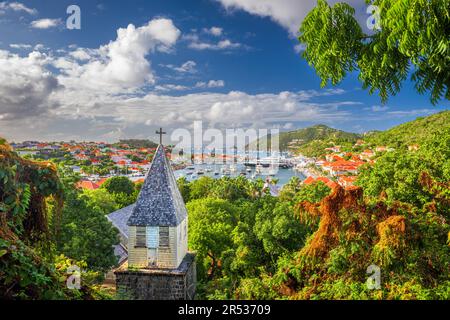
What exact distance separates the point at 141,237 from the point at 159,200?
57.7 inches

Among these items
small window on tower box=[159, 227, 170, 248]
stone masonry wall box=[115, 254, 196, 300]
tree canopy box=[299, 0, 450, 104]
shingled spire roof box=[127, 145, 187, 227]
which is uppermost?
tree canopy box=[299, 0, 450, 104]

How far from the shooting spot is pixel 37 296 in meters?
3.28

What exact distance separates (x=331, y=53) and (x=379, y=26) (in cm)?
54

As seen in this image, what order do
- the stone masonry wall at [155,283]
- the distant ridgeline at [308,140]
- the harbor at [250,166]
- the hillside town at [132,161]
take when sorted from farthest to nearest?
1. the distant ridgeline at [308,140]
2. the harbor at [250,166]
3. the hillside town at [132,161]
4. the stone masonry wall at [155,283]

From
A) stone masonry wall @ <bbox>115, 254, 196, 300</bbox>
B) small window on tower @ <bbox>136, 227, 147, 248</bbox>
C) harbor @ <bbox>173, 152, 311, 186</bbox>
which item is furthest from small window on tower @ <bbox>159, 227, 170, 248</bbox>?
harbor @ <bbox>173, 152, 311, 186</bbox>

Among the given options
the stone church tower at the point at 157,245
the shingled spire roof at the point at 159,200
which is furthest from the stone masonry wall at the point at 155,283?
the shingled spire roof at the point at 159,200

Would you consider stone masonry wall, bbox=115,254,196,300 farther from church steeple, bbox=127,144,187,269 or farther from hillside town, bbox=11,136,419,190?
hillside town, bbox=11,136,419,190

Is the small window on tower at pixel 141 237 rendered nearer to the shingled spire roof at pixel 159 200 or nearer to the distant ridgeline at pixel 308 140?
the shingled spire roof at pixel 159 200

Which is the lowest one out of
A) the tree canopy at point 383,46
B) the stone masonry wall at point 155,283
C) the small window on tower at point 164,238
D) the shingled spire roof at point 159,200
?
the stone masonry wall at point 155,283

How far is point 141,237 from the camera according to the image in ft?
39.5

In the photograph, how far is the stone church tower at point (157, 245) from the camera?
11.6m

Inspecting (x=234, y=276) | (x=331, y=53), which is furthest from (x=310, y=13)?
(x=234, y=276)

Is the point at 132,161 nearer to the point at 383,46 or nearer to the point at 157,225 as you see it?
the point at 157,225

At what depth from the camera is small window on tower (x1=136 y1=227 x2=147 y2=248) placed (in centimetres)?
1199
